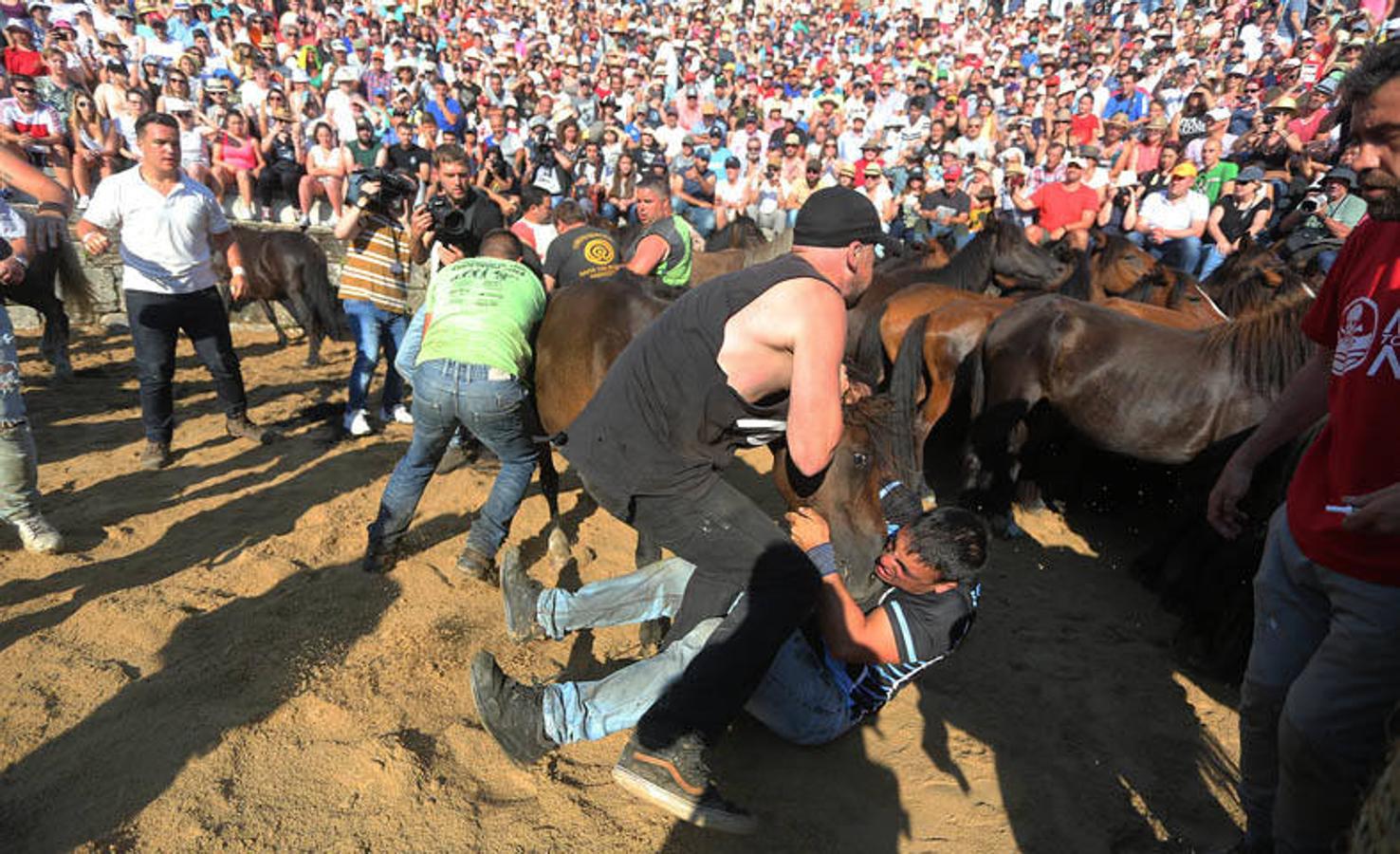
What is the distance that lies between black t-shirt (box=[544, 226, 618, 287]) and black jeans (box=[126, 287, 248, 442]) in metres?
2.25

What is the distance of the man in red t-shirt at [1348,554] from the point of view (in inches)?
69.4

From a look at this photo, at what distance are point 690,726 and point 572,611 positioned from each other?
0.82 m

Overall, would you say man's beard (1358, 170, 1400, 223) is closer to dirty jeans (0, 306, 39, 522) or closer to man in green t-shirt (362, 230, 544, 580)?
man in green t-shirt (362, 230, 544, 580)

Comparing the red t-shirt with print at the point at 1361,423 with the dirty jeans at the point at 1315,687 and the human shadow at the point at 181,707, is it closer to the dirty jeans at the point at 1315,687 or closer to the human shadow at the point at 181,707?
the dirty jeans at the point at 1315,687

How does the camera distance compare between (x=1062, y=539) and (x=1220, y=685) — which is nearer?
(x=1220, y=685)

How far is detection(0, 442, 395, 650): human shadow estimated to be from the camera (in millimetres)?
3439

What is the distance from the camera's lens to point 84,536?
161 inches

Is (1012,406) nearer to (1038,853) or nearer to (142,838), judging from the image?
(1038,853)

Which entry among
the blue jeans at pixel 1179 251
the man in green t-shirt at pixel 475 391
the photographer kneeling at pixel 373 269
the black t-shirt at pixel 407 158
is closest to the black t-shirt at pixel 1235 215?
the blue jeans at pixel 1179 251

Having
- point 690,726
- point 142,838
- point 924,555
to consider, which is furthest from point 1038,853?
point 142,838

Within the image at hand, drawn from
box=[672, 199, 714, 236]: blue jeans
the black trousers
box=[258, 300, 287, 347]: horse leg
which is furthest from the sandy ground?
box=[672, 199, 714, 236]: blue jeans

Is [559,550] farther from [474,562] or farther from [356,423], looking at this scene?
[356,423]

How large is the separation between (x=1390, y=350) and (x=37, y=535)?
5.29 metres

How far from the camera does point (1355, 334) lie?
191 cm
